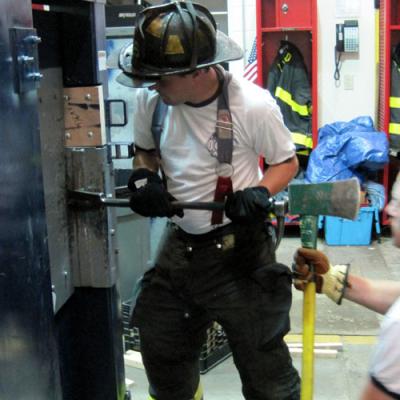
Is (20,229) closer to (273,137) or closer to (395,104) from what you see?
(273,137)

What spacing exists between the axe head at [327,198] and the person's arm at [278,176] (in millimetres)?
220

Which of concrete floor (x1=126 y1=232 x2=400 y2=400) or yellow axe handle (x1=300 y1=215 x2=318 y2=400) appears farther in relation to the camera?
concrete floor (x1=126 y1=232 x2=400 y2=400)

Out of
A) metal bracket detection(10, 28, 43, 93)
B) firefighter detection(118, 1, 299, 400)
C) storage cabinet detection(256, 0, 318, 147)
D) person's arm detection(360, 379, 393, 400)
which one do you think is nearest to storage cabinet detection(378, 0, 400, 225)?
storage cabinet detection(256, 0, 318, 147)

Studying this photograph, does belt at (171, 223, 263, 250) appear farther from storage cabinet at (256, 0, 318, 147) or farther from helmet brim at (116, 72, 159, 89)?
storage cabinet at (256, 0, 318, 147)

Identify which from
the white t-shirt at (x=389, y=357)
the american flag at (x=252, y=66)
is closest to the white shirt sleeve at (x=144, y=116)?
the white t-shirt at (x=389, y=357)

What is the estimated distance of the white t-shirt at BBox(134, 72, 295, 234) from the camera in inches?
94.0

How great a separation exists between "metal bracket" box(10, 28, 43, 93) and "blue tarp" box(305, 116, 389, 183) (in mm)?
4395

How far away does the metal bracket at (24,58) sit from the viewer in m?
1.61

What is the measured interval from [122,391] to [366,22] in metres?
4.61

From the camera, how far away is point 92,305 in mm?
2576

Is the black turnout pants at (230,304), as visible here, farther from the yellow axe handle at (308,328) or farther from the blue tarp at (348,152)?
the blue tarp at (348,152)

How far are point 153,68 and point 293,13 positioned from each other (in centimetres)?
409

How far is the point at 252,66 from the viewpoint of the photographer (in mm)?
6457

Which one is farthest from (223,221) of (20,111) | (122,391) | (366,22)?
(366,22)
